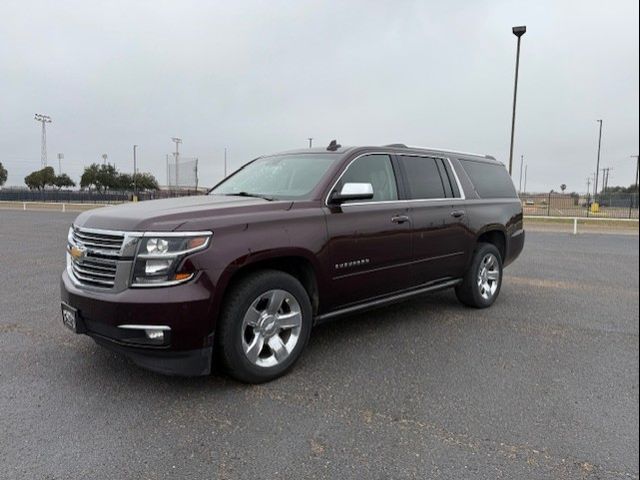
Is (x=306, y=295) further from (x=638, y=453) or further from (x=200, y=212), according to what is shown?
(x=638, y=453)

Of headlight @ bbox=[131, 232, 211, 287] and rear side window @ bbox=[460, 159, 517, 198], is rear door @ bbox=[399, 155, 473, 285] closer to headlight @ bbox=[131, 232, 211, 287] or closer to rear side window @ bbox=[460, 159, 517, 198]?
rear side window @ bbox=[460, 159, 517, 198]

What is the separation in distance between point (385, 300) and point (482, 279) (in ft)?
6.04

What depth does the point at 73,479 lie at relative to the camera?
7.96 ft

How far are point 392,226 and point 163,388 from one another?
2.39m

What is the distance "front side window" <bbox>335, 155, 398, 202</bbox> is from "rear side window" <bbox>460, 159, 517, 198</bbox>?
148 cm

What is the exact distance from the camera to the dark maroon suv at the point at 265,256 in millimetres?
3109

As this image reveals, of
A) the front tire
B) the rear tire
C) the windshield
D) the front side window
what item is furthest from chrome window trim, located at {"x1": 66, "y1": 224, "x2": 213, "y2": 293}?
the rear tire

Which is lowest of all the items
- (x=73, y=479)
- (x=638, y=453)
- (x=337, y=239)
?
(x=73, y=479)

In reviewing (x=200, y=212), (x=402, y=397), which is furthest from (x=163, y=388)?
(x=402, y=397)

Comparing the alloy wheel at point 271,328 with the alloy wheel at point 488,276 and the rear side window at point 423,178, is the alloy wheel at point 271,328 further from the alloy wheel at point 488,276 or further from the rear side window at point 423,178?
the alloy wheel at point 488,276

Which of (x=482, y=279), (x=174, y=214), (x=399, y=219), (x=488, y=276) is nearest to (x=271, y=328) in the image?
(x=174, y=214)

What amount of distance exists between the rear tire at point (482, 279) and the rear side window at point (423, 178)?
0.95 metres

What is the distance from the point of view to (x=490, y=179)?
6.11 meters

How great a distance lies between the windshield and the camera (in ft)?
13.8
